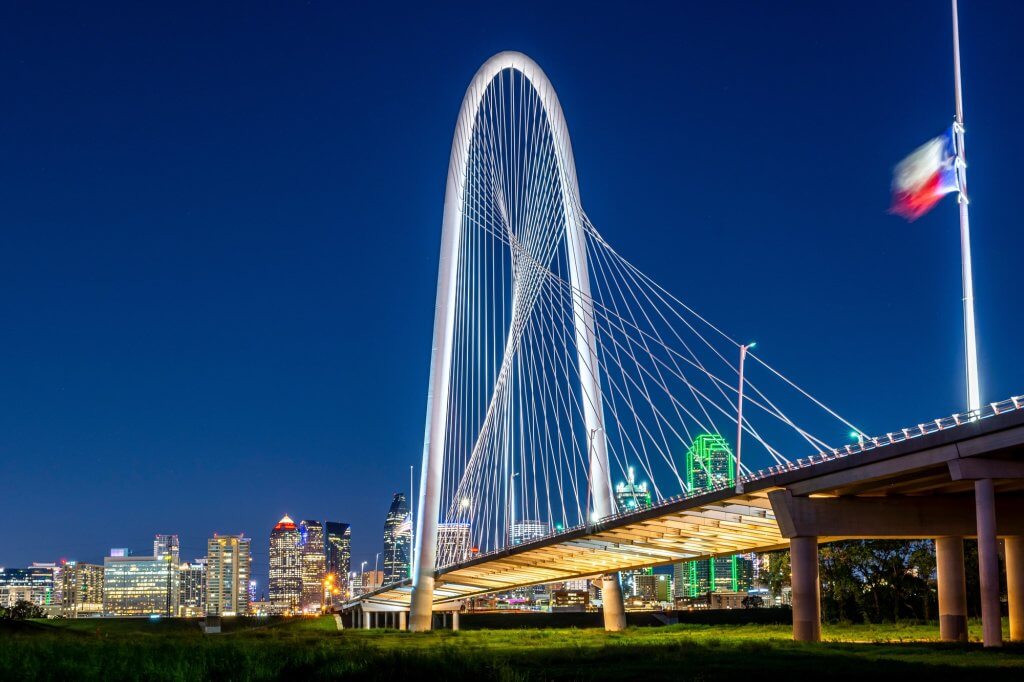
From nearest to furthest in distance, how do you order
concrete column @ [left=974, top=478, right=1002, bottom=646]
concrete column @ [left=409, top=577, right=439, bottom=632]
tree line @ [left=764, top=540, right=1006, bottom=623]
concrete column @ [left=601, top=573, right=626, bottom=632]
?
concrete column @ [left=974, top=478, right=1002, bottom=646] < tree line @ [left=764, top=540, right=1006, bottom=623] < concrete column @ [left=601, top=573, right=626, bottom=632] < concrete column @ [left=409, top=577, right=439, bottom=632]

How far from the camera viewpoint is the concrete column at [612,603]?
70.5m

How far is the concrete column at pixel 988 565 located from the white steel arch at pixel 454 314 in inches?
1013

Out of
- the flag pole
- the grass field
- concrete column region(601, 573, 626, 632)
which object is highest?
the flag pole

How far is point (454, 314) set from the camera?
65875 mm

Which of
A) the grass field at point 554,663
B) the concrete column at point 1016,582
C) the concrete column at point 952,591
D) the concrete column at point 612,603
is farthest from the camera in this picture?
the concrete column at point 612,603

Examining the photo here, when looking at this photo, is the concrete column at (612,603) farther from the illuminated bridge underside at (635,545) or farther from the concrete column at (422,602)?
the concrete column at (422,602)

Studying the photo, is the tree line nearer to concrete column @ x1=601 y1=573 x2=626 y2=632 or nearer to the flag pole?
concrete column @ x1=601 y1=573 x2=626 y2=632

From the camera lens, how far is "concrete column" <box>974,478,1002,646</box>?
100 feet

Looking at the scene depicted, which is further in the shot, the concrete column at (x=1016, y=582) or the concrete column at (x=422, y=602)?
the concrete column at (x=422, y=602)

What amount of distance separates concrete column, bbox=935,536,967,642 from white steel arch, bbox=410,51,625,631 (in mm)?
17936

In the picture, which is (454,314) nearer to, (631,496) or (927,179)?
(631,496)

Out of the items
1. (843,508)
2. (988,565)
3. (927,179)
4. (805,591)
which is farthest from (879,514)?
(927,179)

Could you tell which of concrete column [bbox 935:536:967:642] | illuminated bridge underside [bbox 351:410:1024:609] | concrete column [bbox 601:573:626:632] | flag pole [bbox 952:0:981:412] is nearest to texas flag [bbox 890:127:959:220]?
flag pole [bbox 952:0:981:412]

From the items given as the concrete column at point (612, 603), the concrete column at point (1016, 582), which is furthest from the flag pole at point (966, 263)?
the concrete column at point (612, 603)
